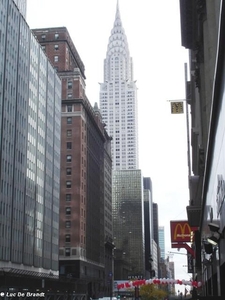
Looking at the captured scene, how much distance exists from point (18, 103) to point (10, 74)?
18.7 ft

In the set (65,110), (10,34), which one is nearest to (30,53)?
(10,34)

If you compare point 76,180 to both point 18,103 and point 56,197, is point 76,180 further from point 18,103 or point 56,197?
point 18,103

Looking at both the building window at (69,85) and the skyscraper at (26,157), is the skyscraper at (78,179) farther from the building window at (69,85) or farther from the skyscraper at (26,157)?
the skyscraper at (26,157)

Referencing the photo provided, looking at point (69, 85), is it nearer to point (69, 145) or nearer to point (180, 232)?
point (69, 145)

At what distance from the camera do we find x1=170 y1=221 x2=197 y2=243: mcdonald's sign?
1456 inches

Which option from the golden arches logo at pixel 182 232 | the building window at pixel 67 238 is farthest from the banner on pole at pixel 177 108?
the building window at pixel 67 238

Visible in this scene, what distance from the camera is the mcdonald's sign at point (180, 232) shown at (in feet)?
121

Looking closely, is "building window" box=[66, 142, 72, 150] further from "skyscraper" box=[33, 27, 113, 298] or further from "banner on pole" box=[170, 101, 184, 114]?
"banner on pole" box=[170, 101, 184, 114]

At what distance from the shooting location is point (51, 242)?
106 m

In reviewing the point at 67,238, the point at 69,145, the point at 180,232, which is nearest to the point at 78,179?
the point at 69,145

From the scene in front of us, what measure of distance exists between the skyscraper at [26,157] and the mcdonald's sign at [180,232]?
37231 mm

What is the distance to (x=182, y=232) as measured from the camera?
38.1m

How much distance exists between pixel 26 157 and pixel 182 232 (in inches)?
2174

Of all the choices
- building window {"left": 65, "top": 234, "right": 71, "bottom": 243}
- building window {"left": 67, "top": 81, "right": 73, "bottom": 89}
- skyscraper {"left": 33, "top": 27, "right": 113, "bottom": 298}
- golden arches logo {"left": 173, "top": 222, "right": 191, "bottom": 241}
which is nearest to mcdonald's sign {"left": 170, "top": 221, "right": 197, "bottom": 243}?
golden arches logo {"left": 173, "top": 222, "right": 191, "bottom": 241}
